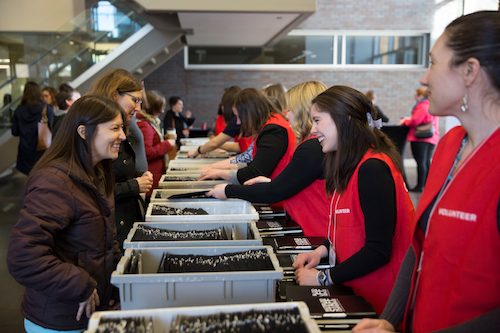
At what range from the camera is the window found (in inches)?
371

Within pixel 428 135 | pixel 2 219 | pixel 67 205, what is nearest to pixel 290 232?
pixel 67 205

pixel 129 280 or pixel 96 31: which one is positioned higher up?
pixel 96 31

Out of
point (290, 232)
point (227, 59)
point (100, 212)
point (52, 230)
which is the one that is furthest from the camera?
point (227, 59)

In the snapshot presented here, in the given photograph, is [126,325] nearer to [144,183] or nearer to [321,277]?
[321,277]

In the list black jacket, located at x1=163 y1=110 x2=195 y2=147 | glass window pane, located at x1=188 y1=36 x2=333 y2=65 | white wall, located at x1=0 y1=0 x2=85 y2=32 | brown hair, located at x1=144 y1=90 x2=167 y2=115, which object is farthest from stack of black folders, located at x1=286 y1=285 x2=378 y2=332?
glass window pane, located at x1=188 y1=36 x2=333 y2=65

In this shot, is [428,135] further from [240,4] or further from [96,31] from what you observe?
[96,31]

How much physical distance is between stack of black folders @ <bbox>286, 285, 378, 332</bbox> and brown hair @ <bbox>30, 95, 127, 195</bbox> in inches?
32.9

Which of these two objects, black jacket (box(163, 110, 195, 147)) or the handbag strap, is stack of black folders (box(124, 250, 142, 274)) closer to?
the handbag strap

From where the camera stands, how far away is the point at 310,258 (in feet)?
4.69

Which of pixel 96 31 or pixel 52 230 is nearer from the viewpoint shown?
pixel 52 230

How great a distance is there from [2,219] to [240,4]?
4.17 metres

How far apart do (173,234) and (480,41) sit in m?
1.14

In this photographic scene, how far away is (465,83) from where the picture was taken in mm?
849

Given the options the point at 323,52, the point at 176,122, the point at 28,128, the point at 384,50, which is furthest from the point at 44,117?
the point at 384,50
